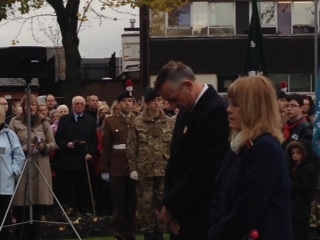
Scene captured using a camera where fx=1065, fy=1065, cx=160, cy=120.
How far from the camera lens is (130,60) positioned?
5516cm

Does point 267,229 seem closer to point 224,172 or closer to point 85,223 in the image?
point 224,172

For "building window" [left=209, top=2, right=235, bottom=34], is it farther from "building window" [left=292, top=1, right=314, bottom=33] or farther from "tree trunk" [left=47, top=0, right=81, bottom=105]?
"tree trunk" [left=47, top=0, right=81, bottom=105]

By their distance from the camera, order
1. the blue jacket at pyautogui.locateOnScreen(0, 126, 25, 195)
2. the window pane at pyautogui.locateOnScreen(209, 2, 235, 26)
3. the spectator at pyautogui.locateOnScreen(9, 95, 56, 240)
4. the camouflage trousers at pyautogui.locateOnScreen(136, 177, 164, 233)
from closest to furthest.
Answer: the blue jacket at pyautogui.locateOnScreen(0, 126, 25, 195)
the camouflage trousers at pyautogui.locateOnScreen(136, 177, 164, 233)
the spectator at pyautogui.locateOnScreen(9, 95, 56, 240)
the window pane at pyautogui.locateOnScreen(209, 2, 235, 26)

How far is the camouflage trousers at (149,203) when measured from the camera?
1469 centimetres

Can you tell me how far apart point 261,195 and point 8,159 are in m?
8.47

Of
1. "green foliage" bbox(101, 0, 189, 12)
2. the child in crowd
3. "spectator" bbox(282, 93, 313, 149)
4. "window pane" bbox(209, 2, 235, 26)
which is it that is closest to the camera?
the child in crowd

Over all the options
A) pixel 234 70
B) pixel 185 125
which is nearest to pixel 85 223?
pixel 185 125

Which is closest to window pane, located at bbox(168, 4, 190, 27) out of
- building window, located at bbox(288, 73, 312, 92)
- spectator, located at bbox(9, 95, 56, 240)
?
building window, located at bbox(288, 73, 312, 92)

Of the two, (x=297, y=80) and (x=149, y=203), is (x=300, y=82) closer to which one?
(x=297, y=80)

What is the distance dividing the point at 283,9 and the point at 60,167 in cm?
3049

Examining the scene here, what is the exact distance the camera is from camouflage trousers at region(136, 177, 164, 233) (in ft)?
48.2

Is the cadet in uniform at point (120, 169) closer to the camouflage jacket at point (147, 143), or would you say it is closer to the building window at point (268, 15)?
the camouflage jacket at point (147, 143)

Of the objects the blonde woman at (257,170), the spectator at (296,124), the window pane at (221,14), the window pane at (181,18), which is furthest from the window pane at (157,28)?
the blonde woman at (257,170)

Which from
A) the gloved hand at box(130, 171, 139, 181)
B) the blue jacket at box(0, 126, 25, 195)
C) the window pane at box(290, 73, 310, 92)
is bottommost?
the window pane at box(290, 73, 310, 92)
